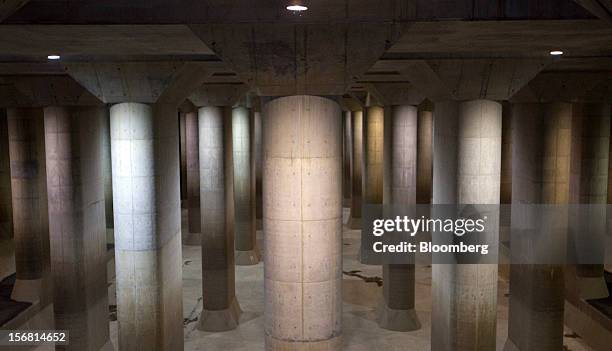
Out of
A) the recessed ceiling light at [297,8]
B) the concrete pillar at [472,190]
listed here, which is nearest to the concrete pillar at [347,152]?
the concrete pillar at [472,190]

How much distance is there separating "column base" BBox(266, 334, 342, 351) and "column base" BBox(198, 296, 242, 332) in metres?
10.1

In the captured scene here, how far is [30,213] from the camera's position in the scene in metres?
24.0

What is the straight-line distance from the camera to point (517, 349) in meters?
19.0

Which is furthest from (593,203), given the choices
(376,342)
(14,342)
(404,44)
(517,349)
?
(14,342)

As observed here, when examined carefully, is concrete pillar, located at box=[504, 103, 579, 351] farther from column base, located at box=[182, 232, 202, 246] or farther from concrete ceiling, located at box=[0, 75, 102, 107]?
column base, located at box=[182, 232, 202, 246]

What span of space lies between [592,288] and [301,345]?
50.8ft

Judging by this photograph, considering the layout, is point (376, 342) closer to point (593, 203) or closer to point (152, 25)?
point (593, 203)

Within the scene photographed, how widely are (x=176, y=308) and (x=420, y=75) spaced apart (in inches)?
365

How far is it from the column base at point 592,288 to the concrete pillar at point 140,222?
15.7m

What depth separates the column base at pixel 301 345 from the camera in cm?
1266

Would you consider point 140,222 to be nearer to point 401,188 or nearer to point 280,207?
point 280,207

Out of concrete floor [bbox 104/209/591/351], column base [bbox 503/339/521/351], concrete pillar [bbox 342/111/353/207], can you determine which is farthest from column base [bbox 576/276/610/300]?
concrete pillar [bbox 342/111/353/207]

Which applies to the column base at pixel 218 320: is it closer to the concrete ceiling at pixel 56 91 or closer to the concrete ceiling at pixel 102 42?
the concrete ceiling at pixel 56 91

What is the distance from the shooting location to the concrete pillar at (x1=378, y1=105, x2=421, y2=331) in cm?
2250
